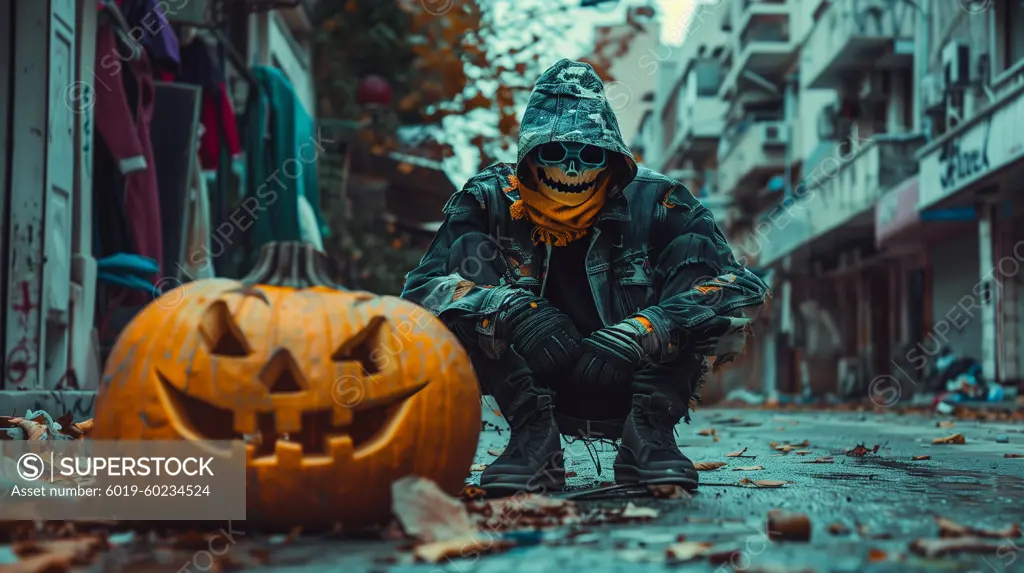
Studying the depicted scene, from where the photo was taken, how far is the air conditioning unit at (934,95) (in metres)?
22.7

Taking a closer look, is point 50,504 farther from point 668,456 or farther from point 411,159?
point 411,159

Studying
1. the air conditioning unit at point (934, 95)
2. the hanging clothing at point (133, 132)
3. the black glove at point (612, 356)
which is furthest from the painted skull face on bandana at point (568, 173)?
the air conditioning unit at point (934, 95)

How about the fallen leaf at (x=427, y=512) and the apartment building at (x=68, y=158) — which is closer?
the fallen leaf at (x=427, y=512)

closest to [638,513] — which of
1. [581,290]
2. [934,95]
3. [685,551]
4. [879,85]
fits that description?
[685,551]

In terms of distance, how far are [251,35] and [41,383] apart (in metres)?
8.25

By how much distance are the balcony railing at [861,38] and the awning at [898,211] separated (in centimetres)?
406

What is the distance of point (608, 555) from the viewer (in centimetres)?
269

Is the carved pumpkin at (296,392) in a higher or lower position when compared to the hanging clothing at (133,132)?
lower

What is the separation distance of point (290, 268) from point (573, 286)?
1181 mm

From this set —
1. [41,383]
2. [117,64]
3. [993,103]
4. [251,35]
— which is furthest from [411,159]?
[41,383]

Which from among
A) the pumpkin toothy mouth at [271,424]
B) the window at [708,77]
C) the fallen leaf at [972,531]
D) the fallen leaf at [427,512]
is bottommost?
the fallen leaf at [972,531]

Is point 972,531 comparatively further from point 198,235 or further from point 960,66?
point 960,66

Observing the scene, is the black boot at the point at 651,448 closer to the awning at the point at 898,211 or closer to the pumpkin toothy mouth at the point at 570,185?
the pumpkin toothy mouth at the point at 570,185

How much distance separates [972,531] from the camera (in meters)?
2.96
